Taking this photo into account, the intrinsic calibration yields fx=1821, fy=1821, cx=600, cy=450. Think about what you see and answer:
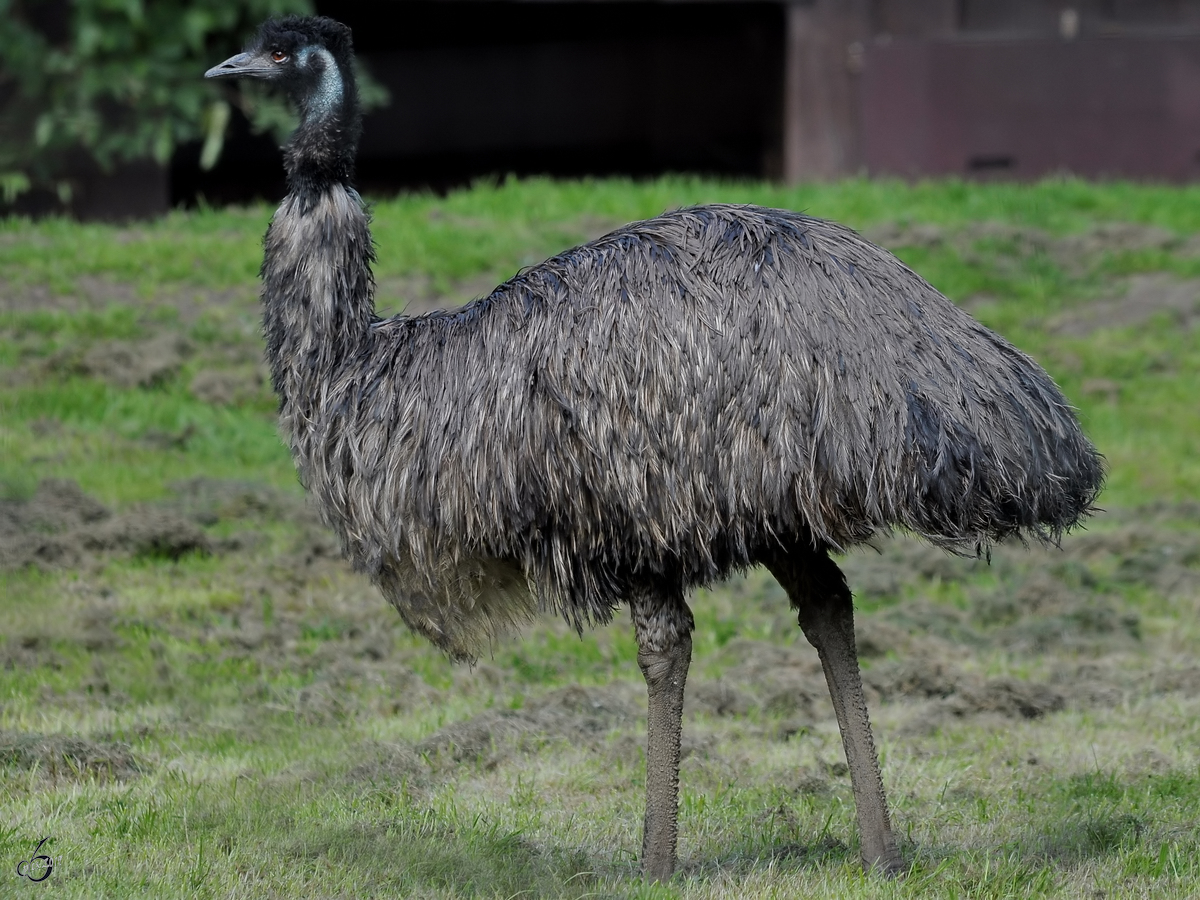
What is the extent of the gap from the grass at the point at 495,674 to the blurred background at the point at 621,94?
833mm

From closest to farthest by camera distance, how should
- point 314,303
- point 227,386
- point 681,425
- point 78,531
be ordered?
1. point 681,425
2. point 314,303
3. point 78,531
4. point 227,386

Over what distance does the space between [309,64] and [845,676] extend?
91.3 inches

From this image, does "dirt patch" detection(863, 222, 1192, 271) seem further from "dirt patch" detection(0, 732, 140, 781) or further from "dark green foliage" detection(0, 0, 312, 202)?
"dirt patch" detection(0, 732, 140, 781)

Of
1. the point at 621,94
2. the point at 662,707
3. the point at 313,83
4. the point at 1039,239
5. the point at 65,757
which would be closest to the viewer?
Answer: the point at 662,707

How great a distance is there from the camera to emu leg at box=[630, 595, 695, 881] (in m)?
4.82

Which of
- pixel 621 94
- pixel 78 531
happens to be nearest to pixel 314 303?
pixel 78 531

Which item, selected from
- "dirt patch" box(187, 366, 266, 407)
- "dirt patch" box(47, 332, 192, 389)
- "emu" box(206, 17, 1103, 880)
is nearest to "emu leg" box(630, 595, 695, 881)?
"emu" box(206, 17, 1103, 880)

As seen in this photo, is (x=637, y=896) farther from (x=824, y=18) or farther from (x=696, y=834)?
(x=824, y=18)

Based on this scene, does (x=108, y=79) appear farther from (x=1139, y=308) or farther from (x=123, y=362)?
(x=1139, y=308)

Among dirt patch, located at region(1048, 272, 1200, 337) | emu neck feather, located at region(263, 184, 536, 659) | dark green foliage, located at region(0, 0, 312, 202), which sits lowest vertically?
dirt patch, located at region(1048, 272, 1200, 337)

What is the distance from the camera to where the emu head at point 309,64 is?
523 centimetres

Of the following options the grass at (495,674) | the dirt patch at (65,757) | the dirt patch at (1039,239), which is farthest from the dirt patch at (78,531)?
the dirt patch at (1039,239)

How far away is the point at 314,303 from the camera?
5.09 metres

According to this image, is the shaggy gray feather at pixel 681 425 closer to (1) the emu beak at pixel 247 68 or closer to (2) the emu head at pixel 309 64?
(2) the emu head at pixel 309 64
